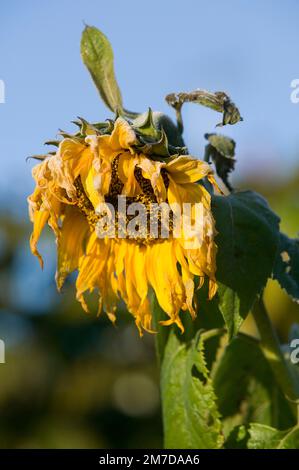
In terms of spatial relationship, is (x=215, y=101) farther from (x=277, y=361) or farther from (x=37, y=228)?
(x=277, y=361)

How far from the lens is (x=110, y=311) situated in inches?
82.1

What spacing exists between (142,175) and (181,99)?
0.20 m

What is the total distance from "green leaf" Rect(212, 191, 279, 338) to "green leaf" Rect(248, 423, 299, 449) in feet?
1.24

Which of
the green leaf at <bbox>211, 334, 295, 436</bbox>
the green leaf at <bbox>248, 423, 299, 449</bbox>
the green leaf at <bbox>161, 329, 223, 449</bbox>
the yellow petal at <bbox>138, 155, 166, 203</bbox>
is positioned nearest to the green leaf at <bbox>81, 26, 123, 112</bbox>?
the yellow petal at <bbox>138, 155, 166, 203</bbox>

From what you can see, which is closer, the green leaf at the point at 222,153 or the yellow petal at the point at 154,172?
the yellow petal at the point at 154,172

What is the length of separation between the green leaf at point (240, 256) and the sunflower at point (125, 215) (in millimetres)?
39

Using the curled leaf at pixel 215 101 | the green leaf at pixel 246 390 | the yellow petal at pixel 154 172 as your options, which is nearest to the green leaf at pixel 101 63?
the curled leaf at pixel 215 101

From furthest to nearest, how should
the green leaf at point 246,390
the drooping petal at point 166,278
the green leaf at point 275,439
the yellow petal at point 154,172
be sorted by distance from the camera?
1. the green leaf at point 246,390
2. the green leaf at point 275,439
3. the drooping petal at point 166,278
4. the yellow petal at point 154,172

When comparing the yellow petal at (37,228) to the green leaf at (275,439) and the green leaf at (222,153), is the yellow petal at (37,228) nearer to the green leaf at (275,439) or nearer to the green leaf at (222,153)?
the green leaf at (222,153)

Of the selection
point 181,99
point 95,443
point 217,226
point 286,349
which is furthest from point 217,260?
point 95,443

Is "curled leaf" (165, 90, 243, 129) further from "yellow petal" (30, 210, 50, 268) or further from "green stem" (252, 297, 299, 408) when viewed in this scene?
"green stem" (252, 297, 299, 408)

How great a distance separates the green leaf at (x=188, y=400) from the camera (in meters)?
2.04

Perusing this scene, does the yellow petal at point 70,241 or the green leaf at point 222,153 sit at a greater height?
the green leaf at point 222,153

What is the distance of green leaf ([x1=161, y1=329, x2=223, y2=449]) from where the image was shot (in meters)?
2.04
